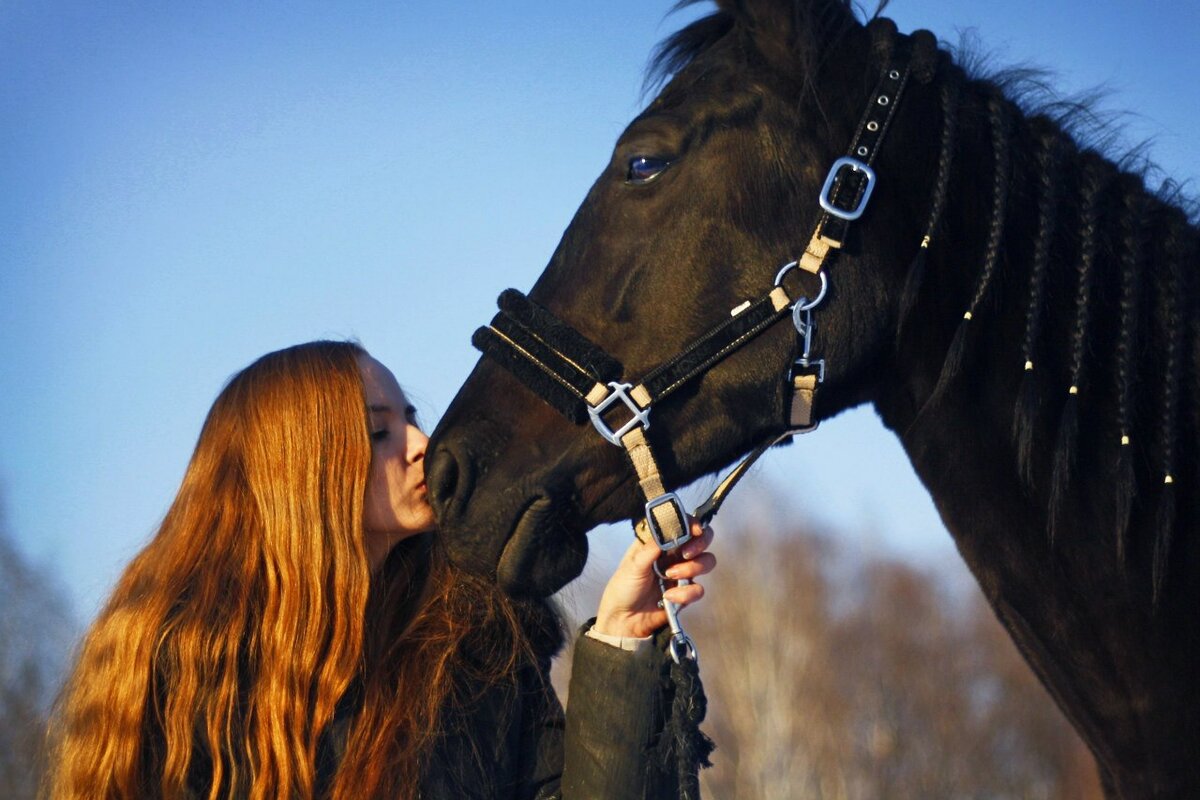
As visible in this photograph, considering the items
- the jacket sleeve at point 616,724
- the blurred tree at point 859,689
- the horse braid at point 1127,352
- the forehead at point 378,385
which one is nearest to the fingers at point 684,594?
the jacket sleeve at point 616,724

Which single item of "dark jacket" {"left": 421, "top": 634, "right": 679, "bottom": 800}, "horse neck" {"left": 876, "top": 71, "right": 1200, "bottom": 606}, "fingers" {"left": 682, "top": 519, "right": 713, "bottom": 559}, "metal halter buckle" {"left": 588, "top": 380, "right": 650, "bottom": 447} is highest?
"horse neck" {"left": 876, "top": 71, "right": 1200, "bottom": 606}

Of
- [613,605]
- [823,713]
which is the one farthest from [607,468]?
[823,713]

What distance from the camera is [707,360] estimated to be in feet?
8.11

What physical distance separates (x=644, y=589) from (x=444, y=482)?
554 millimetres

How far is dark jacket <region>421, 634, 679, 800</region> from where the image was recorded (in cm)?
272

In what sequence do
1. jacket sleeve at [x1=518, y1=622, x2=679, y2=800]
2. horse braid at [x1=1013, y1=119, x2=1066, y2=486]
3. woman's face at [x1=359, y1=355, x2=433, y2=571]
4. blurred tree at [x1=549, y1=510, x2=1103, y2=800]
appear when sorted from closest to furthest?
1. horse braid at [x1=1013, y1=119, x2=1066, y2=486]
2. jacket sleeve at [x1=518, y1=622, x2=679, y2=800]
3. woman's face at [x1=359, y1=355, x2=433, y2=571]
4. blurred tree at [x1=549, y1=510, x2=1103, y2=800]

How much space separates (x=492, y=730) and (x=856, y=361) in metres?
1.38

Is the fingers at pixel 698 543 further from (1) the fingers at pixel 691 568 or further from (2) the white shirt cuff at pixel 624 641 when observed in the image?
(2) the white shirt cuff at pixel 624 641

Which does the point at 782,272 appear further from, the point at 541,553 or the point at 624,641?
the point at 624,641

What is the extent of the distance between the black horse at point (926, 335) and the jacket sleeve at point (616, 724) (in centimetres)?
35

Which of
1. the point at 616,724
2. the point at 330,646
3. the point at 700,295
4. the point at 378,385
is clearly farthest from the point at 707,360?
the point at 330,646

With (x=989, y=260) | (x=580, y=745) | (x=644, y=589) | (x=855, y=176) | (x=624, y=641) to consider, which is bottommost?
(x=580, y=745)

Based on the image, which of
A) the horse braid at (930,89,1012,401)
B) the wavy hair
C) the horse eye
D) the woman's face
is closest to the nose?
the woman's face

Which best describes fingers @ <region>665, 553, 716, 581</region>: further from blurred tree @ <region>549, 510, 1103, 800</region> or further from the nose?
blurred tree @ <region>549, 510, 1103, 800</region>
